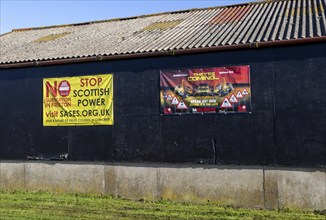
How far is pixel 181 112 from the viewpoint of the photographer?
1037cm

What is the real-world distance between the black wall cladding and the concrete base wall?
0.79 feet

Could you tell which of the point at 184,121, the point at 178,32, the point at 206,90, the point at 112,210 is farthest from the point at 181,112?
the point at 178,32

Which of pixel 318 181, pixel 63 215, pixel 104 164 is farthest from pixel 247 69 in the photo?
pixel 63 215

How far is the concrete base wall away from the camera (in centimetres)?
920

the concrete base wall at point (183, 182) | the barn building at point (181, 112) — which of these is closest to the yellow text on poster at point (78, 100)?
the barn building at point (181, 112)

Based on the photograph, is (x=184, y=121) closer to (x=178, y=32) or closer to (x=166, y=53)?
(x=166, y=53)

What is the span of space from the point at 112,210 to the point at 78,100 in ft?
12.1

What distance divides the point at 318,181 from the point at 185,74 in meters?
4.18

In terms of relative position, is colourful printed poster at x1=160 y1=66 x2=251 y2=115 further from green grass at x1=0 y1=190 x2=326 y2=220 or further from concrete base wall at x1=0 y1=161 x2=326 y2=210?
green grass at x1=0 y1=190 x2=326 y2=220

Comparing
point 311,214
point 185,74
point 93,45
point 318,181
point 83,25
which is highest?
point 83,25

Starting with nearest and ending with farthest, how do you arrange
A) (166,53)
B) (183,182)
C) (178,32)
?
(183,182), (166,53), (178,32)

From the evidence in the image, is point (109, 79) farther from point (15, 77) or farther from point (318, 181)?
point (318, 181)

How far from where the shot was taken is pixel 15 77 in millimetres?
12258

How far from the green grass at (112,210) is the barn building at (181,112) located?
396 millimetres
